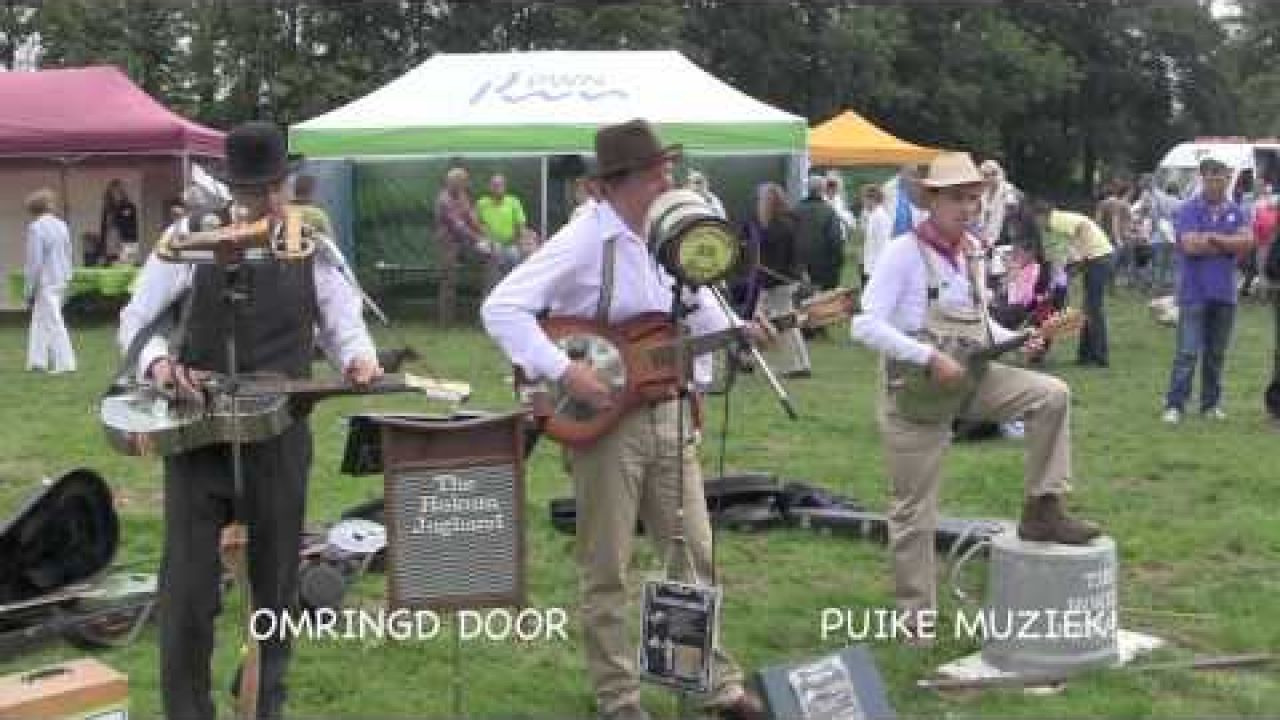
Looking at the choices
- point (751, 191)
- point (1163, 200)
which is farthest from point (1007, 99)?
point (751, 191)

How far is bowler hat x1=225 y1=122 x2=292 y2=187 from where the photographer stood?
4.62 meters

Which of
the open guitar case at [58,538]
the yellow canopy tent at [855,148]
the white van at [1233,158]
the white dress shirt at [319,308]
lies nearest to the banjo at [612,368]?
the white dress shirt at [319,308]

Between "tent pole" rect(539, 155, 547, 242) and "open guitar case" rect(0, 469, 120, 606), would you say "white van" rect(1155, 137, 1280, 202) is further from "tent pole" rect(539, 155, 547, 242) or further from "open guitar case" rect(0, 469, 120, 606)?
"open guitar case" rect(0, 469, 120, 606)

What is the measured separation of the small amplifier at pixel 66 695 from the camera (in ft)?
14.1

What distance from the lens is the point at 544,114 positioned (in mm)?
17953

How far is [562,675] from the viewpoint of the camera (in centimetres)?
578

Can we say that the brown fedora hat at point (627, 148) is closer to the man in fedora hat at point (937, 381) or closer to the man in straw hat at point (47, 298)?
the man in fedora hat at point (937, 381)

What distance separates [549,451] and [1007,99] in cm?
5140

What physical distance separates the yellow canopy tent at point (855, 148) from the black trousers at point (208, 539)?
81.9ft

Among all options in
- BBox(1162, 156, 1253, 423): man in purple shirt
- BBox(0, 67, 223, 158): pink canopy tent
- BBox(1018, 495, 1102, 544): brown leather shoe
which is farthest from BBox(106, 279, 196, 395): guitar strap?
BBox(0, 67, 223, 158): pink canopy tent

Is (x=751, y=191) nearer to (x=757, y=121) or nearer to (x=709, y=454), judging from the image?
(x=757, y=121)

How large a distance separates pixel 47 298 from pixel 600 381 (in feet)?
36.7

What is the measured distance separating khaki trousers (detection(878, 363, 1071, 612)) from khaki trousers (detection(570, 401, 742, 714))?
1.24 meters

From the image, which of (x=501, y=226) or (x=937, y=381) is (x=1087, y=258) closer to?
(x=501, y=226)
